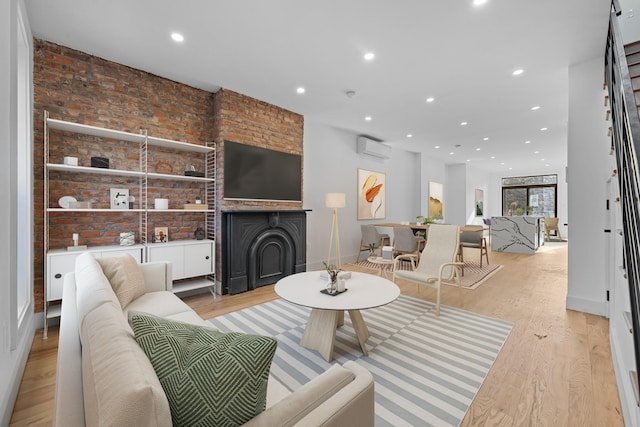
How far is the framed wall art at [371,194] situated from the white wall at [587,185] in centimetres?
374

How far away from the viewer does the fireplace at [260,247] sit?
3.91 meters

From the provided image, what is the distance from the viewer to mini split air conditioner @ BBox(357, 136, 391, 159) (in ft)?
20.6

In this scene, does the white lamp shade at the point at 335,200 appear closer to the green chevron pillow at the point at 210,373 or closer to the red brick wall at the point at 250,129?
the red brick wall at the point at 250,129

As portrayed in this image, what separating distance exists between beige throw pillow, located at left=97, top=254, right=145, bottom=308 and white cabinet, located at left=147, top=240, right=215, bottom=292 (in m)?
1.03

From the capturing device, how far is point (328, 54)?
310 cm

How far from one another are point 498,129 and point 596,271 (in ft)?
12.1

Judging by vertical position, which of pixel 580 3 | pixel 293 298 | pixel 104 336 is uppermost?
pixel 580 3

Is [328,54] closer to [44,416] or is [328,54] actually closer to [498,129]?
[44,416]

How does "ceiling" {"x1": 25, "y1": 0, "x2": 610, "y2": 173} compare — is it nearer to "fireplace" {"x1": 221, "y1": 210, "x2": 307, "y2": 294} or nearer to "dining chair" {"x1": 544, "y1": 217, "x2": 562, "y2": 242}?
"fireplace" {"x1": 221, "y1": 210, "x2": 307, "y2": 294}

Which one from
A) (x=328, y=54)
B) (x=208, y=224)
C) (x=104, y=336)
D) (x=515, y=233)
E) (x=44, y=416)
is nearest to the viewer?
(x=104, y=336)

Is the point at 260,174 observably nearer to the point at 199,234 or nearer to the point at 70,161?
the point at 199,234

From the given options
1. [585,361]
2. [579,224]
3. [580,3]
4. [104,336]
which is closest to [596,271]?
[579,224]

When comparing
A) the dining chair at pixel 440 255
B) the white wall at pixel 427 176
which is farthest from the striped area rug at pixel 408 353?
the white wall at pixel 427 176

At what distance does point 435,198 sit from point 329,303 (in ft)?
25.3
